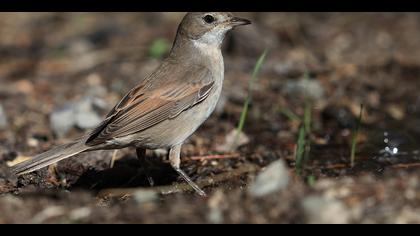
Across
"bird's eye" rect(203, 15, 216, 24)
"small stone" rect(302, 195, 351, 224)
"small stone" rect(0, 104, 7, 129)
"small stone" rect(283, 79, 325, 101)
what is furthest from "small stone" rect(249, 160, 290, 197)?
"small stone" rect(0, 104, 7, 129)

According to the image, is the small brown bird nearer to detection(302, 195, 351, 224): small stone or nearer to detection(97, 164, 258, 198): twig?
detection(97, 164, 258, 198): twig

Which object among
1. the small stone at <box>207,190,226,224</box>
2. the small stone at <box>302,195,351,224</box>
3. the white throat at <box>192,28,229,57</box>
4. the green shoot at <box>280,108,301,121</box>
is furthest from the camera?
the green shoot at <box>280,108,301,121</box>

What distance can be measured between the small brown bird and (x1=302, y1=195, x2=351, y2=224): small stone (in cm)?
167

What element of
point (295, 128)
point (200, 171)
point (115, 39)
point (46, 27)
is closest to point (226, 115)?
point (295, 128)

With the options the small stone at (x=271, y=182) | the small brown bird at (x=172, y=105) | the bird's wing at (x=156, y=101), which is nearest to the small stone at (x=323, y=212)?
the small stone at (x=271, y=182)

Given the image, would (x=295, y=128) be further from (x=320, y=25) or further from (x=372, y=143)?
(x=320, y=25)

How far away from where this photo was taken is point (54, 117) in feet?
27.5

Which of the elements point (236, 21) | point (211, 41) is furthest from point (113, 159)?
point (236, 21)

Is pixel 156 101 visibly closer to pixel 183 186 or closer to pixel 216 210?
pixel 183 186

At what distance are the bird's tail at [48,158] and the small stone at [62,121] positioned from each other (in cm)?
176

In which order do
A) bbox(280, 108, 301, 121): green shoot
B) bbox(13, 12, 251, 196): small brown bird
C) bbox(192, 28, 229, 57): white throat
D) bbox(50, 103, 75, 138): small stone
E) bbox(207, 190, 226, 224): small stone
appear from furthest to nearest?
bbox(50, 103, 75, 138): small stone, bbox(280, 108, 301, 121): green shoot, bbox(192, 28, 229, 57): white throat, bbox(13, 12, 251, 196): small brown bird, bbox(207, 190, 226, 224): small stone

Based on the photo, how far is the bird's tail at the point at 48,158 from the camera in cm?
639

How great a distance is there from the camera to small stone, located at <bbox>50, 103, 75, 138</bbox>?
8305 millimetres

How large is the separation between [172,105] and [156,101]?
15 cm
